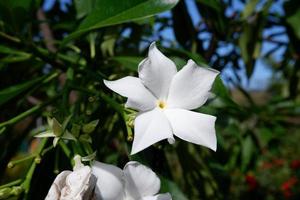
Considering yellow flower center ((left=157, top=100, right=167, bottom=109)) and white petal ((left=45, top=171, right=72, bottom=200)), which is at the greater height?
yellow flower center ((left=157, top=100, right=167, bottom=109))

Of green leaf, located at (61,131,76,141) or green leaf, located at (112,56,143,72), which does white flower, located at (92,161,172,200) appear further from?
green leaf, located at (112,56,143,72)

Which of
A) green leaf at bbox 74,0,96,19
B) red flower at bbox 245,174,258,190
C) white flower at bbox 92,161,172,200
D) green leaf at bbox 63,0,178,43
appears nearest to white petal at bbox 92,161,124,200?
white flower at bbox 92,161,172,200

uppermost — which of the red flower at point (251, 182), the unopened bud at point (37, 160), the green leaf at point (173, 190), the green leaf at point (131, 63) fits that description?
the green leaf at point (131, 63)

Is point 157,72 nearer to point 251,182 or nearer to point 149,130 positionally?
point 149,130

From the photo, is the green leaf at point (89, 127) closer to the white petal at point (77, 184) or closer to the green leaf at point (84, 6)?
the white petal at point (77, 184)

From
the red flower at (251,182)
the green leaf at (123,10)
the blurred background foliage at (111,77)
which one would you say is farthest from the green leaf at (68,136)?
the red flower at (251,182)

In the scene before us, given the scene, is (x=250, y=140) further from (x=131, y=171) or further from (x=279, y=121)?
(x=131, y=171)

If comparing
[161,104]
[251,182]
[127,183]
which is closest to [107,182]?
[127,183]
